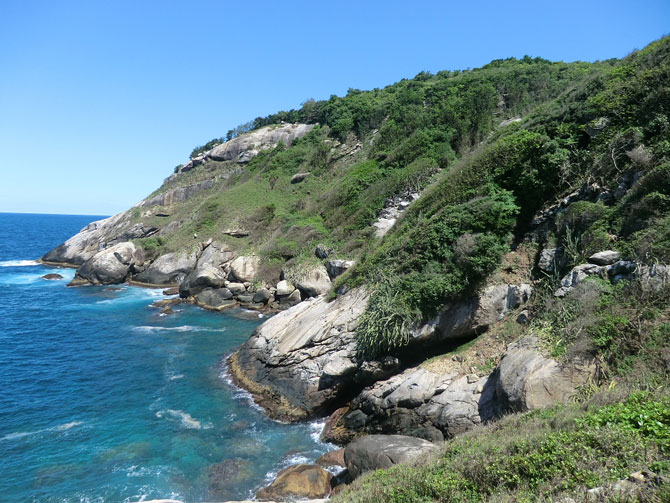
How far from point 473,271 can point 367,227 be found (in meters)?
19.0

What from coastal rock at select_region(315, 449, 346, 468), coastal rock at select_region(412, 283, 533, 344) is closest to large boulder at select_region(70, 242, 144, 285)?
coastal rock at select_region(315, 449, 346, 468)

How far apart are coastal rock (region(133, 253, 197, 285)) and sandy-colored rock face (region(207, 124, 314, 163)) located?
1209 inches

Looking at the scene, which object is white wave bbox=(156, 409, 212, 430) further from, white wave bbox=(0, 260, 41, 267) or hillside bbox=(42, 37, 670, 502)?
white wave bbox=(0, 260, 41, 267)

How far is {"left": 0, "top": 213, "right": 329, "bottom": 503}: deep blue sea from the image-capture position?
13.1 meters

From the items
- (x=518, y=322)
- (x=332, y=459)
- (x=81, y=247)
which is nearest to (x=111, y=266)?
(x=81, y=247)

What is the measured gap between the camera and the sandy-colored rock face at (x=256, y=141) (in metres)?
69.1

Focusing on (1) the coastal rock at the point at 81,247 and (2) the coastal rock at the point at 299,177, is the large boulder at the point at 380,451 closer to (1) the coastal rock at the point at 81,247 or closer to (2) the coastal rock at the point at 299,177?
(2) the coastal rock at the point at 299,177

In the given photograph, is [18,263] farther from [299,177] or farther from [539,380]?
[539,380]

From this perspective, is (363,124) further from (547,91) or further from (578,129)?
(578,129)

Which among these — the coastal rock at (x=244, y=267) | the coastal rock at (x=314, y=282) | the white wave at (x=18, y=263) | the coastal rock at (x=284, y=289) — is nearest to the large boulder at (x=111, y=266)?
the coastal rock at (x=244, y=267)

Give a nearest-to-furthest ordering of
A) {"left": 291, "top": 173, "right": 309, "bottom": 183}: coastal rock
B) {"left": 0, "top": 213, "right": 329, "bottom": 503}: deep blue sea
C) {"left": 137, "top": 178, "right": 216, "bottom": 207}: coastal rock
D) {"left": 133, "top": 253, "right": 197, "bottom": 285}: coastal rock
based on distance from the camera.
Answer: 1. {"left": 0, "top": 213, "right": 329, "bottom": 503}: deep blue sea
2. {"left": 133, "top": 253, "right": 197, "bottom": 285}: coastal rock
3. {"left": 291, "top": 173, "right": 309, "bottom": 183}: coastal rock
4. {"left": 137, "top": 178, "right": 216, "bottom": 207}: coastal rock

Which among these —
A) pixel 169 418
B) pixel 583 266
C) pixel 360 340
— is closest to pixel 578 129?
pixel 583 266

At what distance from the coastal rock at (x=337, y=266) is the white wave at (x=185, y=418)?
610 inches

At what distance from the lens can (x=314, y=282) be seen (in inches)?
1272
